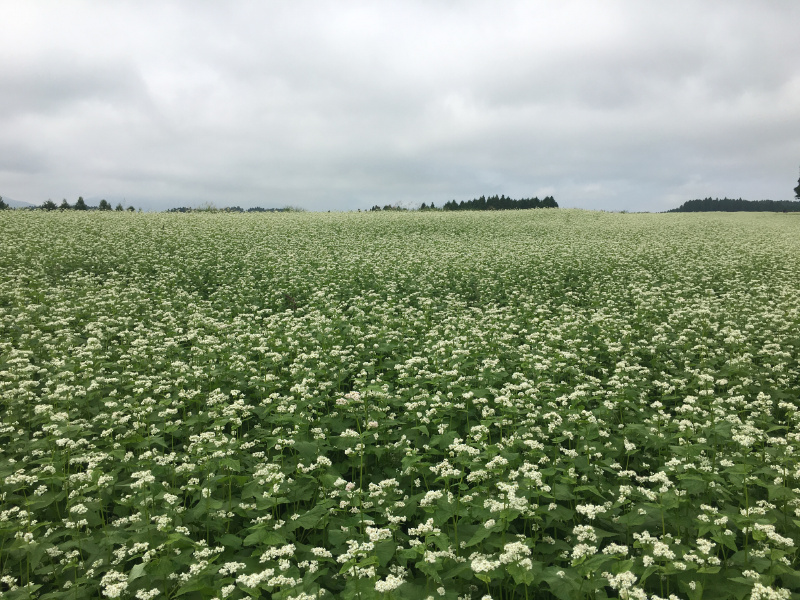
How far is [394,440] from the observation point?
670cm

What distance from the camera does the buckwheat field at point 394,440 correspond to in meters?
4.13

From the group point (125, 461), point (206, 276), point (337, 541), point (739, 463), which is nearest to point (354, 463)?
point (337, 541)

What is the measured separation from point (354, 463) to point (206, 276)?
14.2 metres

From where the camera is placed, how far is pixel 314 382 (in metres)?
7.99

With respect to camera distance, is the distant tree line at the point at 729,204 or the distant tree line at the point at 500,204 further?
the distant tree line at the point at 729,204

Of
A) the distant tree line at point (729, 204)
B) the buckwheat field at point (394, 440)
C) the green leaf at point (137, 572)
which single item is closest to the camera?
the green leaf at point (137, 572)

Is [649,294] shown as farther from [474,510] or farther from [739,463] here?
[474,510]

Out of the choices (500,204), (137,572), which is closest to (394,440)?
(137,572)

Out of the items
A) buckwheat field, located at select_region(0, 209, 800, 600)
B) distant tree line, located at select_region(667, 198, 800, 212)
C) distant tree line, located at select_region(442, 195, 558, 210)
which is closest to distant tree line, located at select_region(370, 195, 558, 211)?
distant tree line, located at select_region(442, 195, 558, 210)

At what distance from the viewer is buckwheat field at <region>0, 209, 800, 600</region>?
4.13 m

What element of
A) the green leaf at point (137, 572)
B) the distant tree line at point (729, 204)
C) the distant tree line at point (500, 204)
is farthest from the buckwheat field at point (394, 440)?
the distant tree line at point (729, 204)

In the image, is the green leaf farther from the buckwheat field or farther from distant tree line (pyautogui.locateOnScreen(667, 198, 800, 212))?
distant tree line (pyautogui.locateOnScreen(667, 198, 800, 212))

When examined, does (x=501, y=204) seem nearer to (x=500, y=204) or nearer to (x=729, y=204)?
(x=500, y=204)

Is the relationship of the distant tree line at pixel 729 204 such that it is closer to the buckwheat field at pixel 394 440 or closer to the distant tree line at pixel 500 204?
the distant tree line at pixel 500 204
